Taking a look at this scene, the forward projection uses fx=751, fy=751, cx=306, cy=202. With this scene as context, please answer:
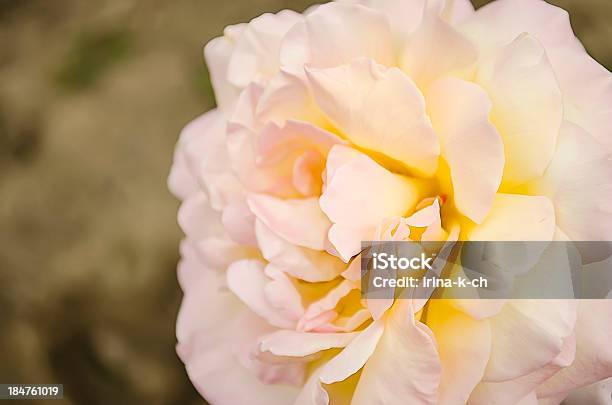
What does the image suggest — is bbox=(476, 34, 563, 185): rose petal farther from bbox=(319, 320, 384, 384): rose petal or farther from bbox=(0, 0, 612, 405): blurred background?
bbox=(0, 0, 612, 405): blurred background

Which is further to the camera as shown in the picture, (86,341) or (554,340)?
(86,341)

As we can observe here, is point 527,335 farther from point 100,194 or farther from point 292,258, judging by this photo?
point 100,194

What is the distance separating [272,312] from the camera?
0.22 metres

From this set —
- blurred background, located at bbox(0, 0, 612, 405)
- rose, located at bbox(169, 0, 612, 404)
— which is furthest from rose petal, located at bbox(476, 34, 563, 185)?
blurred background, located at bbox(0, 0, 612, 405)

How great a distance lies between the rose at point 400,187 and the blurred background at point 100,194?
19 centimetres

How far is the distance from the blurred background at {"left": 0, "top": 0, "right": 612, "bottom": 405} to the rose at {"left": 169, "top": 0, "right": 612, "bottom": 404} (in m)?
0.19

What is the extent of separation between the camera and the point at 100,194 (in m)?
0.44

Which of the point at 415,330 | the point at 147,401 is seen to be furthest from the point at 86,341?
the point at 415,330

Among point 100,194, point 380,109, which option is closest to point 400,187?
point 380,109

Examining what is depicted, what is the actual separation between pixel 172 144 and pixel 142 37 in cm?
7

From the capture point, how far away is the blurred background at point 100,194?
0.43 metres

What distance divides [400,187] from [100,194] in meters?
0.28

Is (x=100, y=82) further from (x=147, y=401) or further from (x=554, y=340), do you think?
(x=554, y=340)

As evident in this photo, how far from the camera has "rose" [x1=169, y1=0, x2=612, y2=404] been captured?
7.4 inches
